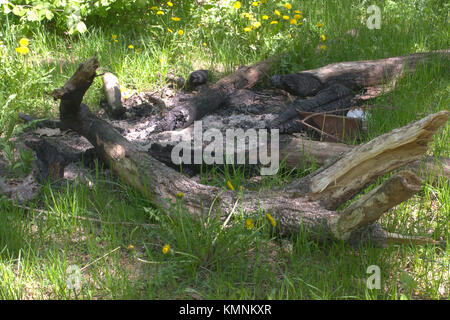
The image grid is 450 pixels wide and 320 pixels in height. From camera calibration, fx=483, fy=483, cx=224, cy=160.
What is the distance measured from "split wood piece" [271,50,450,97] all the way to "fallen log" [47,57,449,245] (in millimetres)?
2097

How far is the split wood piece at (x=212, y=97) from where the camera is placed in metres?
4.81

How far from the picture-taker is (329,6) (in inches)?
278

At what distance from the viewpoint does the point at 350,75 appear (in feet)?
17.3

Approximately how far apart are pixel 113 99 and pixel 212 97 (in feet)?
3.42

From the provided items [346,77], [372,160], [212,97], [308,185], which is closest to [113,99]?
[212,97]

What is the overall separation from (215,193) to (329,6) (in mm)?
4815

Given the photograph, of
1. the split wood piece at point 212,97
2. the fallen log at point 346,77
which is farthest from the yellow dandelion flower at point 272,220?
the fallen log at point 346,77

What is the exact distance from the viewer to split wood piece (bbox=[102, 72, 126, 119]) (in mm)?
5070

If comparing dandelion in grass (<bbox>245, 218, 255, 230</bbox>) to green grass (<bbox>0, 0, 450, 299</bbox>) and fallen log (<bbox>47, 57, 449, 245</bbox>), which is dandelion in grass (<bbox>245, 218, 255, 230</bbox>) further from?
fallen log (<bbox>47, 57, 449, 245</bbox>)

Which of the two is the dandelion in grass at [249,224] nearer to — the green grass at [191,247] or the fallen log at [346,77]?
the green grass at [191,247]

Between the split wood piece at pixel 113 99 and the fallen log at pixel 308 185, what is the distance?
1.33 metres

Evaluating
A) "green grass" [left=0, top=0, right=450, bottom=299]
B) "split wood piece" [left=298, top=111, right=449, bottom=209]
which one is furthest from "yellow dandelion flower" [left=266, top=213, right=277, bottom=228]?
"split wood piece" [left=298, top=111, right=449, bottom=209]

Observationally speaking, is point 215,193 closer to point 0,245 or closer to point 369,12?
point 0,245

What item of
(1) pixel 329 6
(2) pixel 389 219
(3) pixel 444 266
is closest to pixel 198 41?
(1) pixel 329 6
